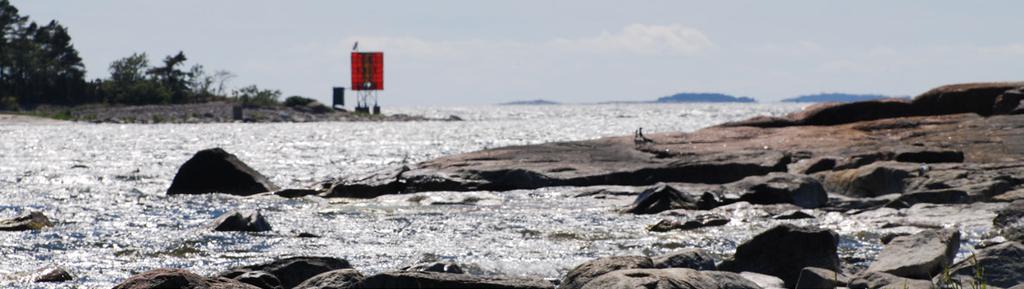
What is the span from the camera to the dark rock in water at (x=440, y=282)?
1193cm

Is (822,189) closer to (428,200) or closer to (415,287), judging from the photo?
(428,200)

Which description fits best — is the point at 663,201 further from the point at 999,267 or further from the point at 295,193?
the point at 999,267

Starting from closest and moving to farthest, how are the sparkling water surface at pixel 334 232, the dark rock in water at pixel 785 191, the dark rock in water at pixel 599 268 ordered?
1. the dark rock in water at pixel 599 268
2. the sparkling water surface at pixel 334 232
3. the dark rock in water at pixel 785 191

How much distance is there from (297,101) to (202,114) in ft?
61.0

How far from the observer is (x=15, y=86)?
114 m

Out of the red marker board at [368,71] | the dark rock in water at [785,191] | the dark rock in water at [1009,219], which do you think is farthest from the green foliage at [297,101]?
the dark rock in water at [1009,219]

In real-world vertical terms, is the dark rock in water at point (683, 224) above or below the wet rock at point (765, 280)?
below

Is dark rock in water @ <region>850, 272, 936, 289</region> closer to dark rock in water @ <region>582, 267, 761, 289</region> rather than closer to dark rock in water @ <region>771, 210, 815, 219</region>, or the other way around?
dark rock in water @ <region>582, 267, 761, 289</region>

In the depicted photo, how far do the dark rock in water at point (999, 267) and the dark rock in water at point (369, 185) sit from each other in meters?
15.8

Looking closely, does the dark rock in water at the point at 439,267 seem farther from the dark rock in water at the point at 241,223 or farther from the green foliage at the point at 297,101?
the green foliage at the point at 297,101

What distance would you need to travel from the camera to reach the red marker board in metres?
144

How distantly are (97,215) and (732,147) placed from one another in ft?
44.9

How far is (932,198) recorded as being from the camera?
864 inches

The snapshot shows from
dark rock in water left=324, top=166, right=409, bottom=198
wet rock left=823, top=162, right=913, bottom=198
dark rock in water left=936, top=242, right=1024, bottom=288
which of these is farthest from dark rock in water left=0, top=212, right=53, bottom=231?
dark rock in water left=936, top=242, right=1024, bottom=288
